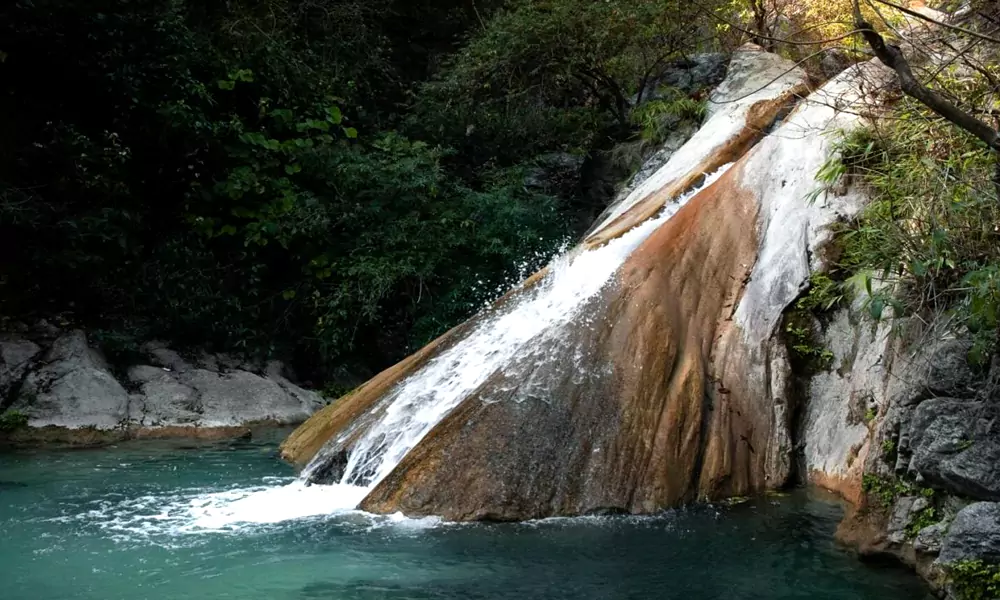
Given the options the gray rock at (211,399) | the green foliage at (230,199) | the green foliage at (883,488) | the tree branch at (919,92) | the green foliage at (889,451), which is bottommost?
the green foliage at (883,488)

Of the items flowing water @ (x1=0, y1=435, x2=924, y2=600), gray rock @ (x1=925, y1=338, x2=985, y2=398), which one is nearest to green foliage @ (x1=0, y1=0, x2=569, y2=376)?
flowing water @ (x1=0, y1=435, x2=924, y2=600)

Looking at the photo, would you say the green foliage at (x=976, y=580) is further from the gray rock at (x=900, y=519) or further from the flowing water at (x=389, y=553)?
the gray rock at (x=900, y=519)

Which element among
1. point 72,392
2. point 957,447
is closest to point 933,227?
point 957,447

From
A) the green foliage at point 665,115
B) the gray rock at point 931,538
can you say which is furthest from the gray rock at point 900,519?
the green foliage at point 665,115

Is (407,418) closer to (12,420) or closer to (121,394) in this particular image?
(121,394)

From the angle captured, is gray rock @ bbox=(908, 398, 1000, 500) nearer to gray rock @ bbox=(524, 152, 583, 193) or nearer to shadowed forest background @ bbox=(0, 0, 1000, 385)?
shadowed forest background @ bbox=(0, 0, 1000, 385)

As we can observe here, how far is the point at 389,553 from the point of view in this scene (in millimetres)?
5730

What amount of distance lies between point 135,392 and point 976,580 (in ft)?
29.5

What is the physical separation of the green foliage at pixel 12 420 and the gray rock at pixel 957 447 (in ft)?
28.8

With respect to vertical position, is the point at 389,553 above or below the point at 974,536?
above

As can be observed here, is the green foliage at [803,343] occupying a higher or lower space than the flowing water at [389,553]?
higher

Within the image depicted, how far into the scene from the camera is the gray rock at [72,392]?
32.0 ft

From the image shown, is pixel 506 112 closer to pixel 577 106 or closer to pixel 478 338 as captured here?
pixel 577 106

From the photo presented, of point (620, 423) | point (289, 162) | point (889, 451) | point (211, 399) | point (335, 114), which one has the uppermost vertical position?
point (335, 114)
